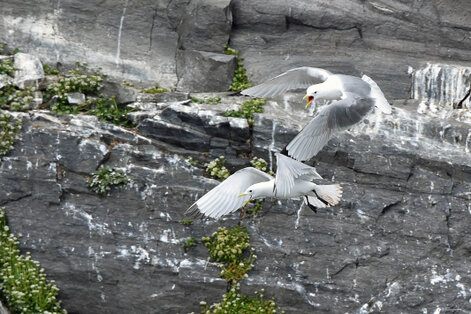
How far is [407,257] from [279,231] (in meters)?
1.38

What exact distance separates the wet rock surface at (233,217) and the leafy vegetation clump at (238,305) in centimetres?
10

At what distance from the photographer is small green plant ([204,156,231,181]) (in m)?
9.87

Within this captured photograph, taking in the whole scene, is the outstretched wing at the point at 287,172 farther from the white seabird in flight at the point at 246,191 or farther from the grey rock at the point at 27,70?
the grey rock at the point at 27,70

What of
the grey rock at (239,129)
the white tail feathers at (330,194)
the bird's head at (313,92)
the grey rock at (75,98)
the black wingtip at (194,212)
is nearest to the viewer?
the bird's head at (313,92)

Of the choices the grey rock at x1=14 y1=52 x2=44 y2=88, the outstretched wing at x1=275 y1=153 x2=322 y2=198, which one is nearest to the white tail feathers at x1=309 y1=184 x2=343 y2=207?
the outstretched wing at x1=275 y1=153 x2=322 y2=198

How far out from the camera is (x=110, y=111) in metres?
10.3

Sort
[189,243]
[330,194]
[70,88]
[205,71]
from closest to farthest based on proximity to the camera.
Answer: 1. [330,194]
2. [189,243]
3. [70,88]
4. [205,71]

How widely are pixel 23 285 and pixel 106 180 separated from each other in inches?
55.3

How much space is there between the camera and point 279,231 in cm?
977

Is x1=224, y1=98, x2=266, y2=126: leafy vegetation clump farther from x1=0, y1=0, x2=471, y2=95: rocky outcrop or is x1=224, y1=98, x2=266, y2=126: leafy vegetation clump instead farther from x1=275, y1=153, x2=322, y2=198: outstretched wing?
x1=275, y1=153, x2=322, y2=198: outstretched wing

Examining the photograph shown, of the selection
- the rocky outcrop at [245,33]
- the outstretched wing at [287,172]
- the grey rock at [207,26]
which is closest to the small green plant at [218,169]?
the outstretched wing at [287,172]

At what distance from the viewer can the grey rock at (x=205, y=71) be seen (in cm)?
1088

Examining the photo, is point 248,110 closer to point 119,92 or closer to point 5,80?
point 119,92

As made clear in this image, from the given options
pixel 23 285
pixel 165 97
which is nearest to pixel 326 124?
pixel 165 97
